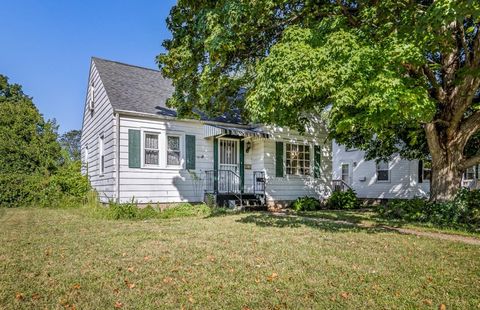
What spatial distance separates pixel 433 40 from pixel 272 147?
820cm

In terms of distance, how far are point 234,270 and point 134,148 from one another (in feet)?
28.7

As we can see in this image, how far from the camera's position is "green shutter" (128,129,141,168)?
39.3 feet

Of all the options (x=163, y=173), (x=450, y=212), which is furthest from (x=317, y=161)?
(x=163, y=173)

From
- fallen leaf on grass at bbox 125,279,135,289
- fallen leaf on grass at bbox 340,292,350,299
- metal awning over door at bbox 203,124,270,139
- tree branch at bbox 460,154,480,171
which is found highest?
metal awning over door at bbox 203,124,270,139

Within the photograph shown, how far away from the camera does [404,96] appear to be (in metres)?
6.16

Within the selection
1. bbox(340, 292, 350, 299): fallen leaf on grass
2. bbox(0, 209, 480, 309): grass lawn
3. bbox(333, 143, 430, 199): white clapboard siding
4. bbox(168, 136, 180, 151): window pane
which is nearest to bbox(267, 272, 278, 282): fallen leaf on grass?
bbox(0, 209, 480, 309): grass lawn

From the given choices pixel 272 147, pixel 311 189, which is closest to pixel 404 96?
pixel 272 147

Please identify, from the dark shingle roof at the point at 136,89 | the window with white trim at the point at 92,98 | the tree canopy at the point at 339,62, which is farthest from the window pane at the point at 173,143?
the window with white trim at the point at 92,98

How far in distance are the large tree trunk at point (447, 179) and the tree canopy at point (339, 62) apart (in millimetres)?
31

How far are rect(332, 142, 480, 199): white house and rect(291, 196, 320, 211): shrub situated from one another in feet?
14.1

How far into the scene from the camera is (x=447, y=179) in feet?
32.0

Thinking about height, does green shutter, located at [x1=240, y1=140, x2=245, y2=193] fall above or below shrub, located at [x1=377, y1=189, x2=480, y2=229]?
above

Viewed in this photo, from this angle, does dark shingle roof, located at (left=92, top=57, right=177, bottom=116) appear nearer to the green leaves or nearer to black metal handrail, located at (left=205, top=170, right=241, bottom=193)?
black metal handrail, located at (left=205, top=170, right=241, bottom=193)

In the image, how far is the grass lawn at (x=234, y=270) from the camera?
135 inches
